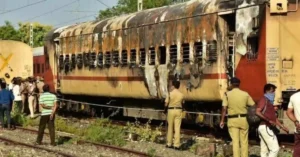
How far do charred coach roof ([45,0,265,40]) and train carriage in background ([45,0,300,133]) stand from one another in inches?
1.0

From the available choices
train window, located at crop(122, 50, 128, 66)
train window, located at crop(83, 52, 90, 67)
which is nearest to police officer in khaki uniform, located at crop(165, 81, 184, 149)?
train window, located at crop(122, 50, 128, 66)

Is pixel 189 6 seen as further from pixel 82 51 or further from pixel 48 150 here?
pixel 82 51

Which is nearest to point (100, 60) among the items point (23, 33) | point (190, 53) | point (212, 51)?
point (190, 53)

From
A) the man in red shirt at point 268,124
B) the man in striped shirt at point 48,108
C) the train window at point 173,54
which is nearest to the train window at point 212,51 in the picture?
the train window at point 173,54

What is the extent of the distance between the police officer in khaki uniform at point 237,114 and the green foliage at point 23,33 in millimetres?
74713

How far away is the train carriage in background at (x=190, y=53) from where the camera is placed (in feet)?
45.1

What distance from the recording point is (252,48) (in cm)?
1427

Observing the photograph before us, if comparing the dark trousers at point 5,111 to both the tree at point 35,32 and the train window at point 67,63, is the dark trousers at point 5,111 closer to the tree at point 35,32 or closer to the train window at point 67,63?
the train window at point 67,63

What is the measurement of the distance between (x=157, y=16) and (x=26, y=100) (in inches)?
396

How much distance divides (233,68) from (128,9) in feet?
214

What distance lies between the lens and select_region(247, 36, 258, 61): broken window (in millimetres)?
14109

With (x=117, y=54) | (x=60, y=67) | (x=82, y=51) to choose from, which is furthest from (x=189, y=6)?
(x=60, y=67)

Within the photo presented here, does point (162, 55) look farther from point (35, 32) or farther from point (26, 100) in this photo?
point (35, 32)

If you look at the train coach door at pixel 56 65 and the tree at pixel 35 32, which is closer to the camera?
the train coach door at pixel 56 65
